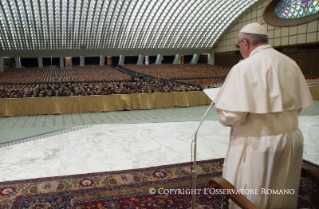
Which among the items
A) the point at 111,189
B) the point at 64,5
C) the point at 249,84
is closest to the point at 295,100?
the point at 249,84

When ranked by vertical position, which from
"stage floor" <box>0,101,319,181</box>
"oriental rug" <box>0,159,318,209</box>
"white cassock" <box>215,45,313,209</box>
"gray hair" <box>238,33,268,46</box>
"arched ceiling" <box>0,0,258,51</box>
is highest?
"arched ceiling" <box>0,0,258,51</box>

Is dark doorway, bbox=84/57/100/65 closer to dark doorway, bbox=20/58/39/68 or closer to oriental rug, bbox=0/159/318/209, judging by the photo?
dark doorway, bbox=20/58/39/68

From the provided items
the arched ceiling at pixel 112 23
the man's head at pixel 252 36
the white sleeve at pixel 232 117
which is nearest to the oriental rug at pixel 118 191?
the white sleeve at pixel 232 117

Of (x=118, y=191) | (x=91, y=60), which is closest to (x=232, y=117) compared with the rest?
(x=118, y=191)

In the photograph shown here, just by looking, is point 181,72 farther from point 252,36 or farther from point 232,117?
point 232,117

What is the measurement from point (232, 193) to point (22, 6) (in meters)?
34.4

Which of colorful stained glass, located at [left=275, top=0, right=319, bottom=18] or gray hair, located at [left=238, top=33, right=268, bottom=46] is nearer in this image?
gray hair, located at [left=238, top=33, right=268, bottom=46]

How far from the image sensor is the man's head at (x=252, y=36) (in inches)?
77.2

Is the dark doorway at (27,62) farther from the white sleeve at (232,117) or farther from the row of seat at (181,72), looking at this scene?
the white sleeve at (232,117)

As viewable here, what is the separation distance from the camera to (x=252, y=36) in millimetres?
1985

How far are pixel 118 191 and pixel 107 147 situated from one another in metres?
2.36

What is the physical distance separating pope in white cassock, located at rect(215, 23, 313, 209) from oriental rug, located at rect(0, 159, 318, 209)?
1.22 meters

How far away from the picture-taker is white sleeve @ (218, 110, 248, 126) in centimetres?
184

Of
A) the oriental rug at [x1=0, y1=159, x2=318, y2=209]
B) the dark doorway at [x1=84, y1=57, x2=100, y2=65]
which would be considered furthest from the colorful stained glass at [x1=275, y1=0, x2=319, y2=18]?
the dark doorway at [x1=84, y1=57, x2=100, y2=65]
